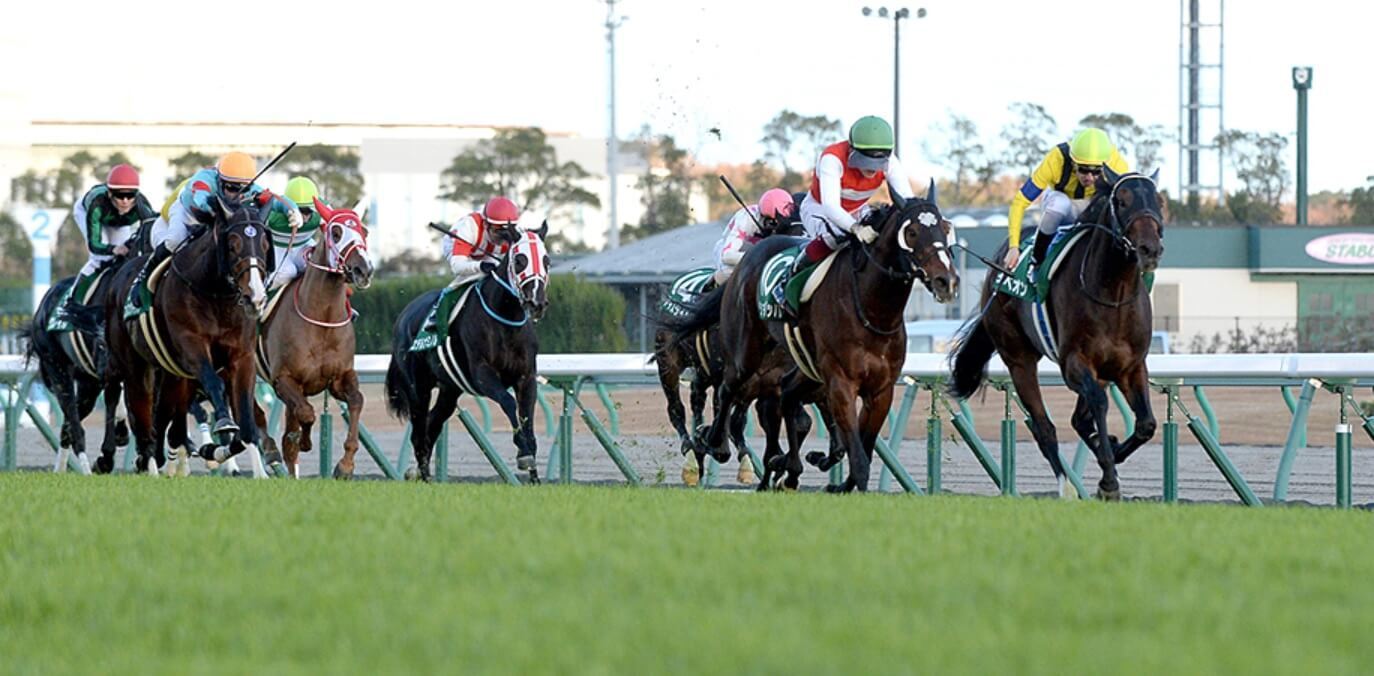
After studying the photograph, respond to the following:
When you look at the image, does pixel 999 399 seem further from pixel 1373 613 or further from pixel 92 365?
pixel 1373 613

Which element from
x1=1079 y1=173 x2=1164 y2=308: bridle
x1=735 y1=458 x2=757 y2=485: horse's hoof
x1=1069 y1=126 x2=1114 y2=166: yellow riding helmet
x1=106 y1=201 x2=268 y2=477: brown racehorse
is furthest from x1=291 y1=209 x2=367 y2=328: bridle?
x1=1079 y1=173 x2=1164 y2=308: bridle

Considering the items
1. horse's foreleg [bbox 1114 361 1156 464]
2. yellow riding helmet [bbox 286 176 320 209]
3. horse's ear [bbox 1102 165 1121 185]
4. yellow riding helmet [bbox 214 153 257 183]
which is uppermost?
yellow riding helmet [bbox 214 153 257 183]

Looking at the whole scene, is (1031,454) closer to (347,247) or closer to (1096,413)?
(347,247)

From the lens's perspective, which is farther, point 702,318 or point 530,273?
point 702,318

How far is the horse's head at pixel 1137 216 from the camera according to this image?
9.51 m

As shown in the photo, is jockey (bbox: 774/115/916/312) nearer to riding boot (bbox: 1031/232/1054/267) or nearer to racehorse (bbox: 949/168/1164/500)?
riding boot (bbox: 1031/232/1054/267)

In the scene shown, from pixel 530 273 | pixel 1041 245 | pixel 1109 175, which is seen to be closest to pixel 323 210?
pixel 530 273

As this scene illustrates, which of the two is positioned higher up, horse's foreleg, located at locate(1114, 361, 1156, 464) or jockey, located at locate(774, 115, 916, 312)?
jockey, located at locate(774, 115, 916, 312)

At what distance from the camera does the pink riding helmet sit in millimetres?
12914

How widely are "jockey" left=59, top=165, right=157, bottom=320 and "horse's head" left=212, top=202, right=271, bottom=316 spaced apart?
5.63 feet

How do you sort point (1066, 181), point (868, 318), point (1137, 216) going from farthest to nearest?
point (1066, 181)
point (868, 318)
point (1137, 216)

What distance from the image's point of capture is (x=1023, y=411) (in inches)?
472

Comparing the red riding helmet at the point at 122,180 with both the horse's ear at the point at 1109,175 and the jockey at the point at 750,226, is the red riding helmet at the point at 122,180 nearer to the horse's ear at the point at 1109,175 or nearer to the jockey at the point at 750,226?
the jockey at the point at 750,226

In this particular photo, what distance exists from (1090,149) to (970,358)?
5.31ft
